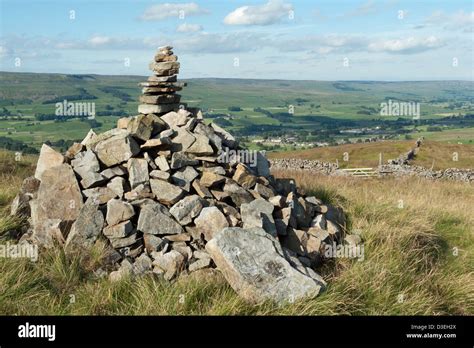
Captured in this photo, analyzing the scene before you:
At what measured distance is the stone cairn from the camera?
6586mm

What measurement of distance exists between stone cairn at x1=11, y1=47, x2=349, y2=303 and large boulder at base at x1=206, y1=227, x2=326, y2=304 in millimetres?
15

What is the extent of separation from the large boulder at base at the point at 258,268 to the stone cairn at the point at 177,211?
15mm

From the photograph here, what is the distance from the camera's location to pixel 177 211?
24.7 feet

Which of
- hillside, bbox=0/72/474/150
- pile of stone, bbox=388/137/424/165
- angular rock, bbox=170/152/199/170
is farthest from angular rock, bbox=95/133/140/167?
hillside, bbox=0/72/474/150

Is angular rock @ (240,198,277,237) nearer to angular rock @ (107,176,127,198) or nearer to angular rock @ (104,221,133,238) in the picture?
angular rock @ (104,221,133,238)

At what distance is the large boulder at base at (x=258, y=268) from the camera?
6.12 m

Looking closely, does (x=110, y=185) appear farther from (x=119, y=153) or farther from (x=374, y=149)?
(x=374, y=149)

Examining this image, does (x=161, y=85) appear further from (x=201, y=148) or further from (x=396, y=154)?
(x=396, y=154)

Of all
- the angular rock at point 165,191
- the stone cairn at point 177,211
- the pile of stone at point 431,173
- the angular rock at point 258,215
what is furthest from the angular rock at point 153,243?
the pile of stone at point 431,173

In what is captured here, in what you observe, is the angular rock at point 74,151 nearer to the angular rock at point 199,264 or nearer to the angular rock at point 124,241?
the angular rock at point 124,241

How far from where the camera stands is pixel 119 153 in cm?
852

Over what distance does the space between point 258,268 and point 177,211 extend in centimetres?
188
